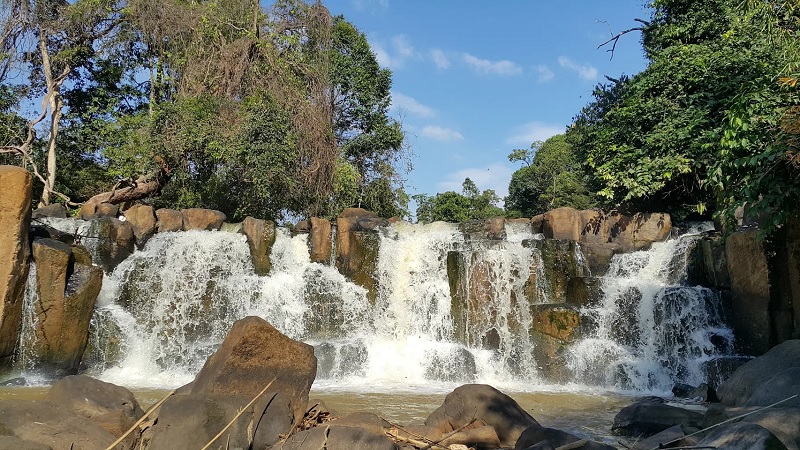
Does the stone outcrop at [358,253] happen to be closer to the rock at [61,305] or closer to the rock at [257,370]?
the rock at [61,305]

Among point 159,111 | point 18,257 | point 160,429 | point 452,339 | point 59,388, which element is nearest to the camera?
point 160,429

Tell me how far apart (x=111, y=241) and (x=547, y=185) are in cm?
2409

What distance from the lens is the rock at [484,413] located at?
627 cm

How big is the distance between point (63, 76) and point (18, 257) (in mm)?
10179

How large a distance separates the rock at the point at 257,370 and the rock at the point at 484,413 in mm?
1407

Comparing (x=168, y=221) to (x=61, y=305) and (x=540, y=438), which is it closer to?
(x=61, y=305)

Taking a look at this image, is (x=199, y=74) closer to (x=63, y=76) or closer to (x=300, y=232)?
(x=63, y=76)

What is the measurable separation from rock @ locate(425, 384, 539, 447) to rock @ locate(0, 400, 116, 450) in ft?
10.0

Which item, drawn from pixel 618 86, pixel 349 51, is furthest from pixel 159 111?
pixel 618 86

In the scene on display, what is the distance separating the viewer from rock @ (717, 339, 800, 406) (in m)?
7.36

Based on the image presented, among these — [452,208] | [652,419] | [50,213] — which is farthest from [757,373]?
[452,208]

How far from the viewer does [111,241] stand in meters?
13.6

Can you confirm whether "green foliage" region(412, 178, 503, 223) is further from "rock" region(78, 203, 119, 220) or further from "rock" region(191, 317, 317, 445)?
"rock" region(191, 317, 317, 445)

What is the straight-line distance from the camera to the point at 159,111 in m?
18.2
